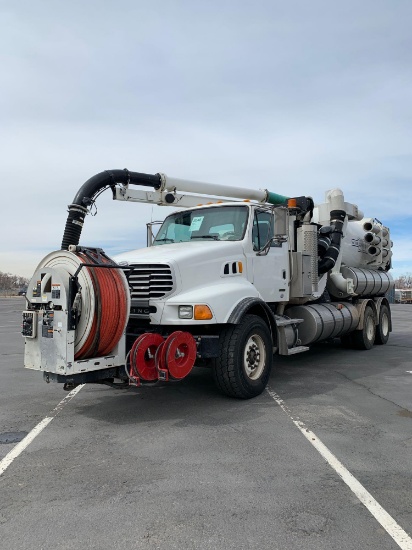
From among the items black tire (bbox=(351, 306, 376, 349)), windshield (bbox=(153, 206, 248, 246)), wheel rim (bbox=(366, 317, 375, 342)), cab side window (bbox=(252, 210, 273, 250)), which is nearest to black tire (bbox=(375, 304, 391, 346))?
wheel rim (bbox=(366, 317, 375, 342))

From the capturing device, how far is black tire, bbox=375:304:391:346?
1230cm

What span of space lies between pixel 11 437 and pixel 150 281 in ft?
7.86

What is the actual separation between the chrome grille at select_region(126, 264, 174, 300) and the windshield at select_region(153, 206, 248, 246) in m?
1.35

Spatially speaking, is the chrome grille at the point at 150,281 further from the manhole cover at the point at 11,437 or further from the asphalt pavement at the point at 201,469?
the manhole cover at the point at 11,437

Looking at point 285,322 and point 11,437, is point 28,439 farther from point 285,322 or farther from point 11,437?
point 285,322

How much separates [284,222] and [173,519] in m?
4.81

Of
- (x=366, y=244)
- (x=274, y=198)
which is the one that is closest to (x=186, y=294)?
(x=274, y=198)

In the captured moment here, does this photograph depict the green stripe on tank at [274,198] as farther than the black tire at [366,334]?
No

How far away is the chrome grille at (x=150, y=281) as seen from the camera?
5.93 meters

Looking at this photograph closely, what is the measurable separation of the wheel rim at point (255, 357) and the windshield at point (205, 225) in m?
1.54

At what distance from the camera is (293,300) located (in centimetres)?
852

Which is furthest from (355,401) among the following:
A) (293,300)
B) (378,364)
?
(378,364)

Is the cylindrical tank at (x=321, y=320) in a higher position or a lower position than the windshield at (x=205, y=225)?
Result: lower

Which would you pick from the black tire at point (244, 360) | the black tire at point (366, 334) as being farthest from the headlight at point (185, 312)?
the black tire at point (366, 334)
